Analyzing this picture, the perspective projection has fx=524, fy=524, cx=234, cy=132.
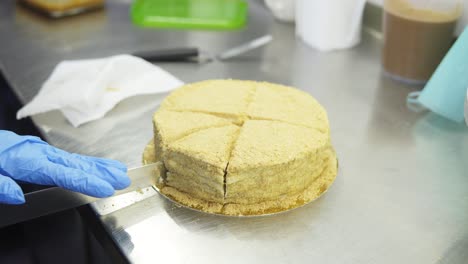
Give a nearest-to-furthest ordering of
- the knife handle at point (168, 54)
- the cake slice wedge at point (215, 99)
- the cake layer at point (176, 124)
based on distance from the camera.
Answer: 1. the cake layer at point (176, 124)
2. the cake slice wedge at point (215, 99)
3. the knife handle at point (168, 54)

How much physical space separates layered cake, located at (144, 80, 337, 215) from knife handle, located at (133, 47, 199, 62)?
45 centimetres

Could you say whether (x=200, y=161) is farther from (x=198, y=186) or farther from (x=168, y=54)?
(x=168, y=54)

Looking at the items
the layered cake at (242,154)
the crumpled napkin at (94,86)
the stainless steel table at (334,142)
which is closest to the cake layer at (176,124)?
the layered cake at (242,154)

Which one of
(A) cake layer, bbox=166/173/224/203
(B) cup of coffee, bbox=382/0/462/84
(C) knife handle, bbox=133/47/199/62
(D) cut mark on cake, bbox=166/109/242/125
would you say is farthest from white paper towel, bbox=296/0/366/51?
(A) cake layer, bbox=166/173/224/203

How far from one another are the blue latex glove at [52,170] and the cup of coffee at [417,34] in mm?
950

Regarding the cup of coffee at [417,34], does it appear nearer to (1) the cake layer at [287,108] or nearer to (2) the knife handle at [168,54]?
(1) the cake layer at [287,108]

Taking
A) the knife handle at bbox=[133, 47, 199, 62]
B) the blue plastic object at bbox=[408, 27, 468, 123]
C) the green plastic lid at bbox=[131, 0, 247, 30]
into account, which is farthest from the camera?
the green plastic lid at bbox=[131, 0, 247, 30]

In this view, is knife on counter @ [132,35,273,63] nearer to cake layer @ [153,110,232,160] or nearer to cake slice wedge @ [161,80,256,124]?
cake slice wedge @ [161,80,256,124]

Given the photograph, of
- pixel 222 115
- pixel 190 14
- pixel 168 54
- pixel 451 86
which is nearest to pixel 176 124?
pixel 222 115

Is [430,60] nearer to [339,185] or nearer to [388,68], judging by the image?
[388,68]

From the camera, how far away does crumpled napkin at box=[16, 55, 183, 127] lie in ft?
4.62

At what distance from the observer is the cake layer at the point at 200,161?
3.47 feet

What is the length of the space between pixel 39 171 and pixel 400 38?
110 centimetres

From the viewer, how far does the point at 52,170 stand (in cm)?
101
